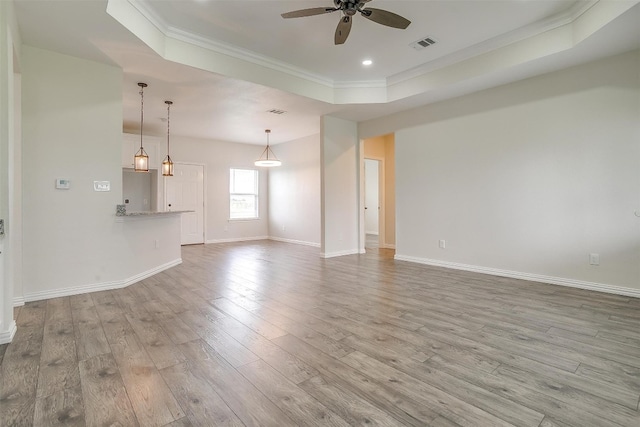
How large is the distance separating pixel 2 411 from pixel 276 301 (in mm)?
2127

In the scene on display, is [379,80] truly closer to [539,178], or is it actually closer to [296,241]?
[539,178]

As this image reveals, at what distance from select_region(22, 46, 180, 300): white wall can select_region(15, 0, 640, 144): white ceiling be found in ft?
1.02

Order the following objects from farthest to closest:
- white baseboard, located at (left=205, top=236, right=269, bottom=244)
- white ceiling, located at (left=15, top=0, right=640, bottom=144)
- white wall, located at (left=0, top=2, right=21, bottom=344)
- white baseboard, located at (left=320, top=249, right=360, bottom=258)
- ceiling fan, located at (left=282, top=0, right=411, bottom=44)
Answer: white baseboard, located at (left=205, top=236, right=269, bottom=244) → white baseboard, located at (left=320, top=249, right=360, bottom=258) → white ceiling, located at (left=15, top=0, right=640, bottom=144) → ceiling fan, located at (left=282, top=0, right=411, bottom=44) → white wall, located at (left=0, top=2, right=21, bottom=344)

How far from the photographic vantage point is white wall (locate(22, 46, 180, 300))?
3.35 metres

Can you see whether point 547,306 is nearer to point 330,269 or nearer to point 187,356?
point 330,269

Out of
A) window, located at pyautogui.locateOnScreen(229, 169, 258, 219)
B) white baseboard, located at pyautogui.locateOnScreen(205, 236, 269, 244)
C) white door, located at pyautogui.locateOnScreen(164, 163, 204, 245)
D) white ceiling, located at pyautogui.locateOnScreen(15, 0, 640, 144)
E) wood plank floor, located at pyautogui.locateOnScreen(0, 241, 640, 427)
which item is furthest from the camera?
window, located at pyautogui.locateOnScreen(229, 169, 258, 219)

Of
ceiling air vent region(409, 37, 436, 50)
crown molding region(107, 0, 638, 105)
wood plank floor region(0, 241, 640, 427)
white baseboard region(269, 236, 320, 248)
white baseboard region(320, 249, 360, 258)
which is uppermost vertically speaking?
ceiling air vent region(409, 37, 436, 50)

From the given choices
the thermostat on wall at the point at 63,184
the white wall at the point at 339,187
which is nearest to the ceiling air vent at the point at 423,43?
the white wall at the point at 339,187

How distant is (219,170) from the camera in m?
8.59

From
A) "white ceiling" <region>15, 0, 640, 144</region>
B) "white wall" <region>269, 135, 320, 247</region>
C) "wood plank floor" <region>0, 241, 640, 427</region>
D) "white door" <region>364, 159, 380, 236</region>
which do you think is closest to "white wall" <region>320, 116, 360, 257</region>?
"white ceiling" <region>15, 0, 640, 144</region>

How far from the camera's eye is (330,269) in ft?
16.6

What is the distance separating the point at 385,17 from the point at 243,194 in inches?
275

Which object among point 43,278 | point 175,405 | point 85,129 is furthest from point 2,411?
point 85,129

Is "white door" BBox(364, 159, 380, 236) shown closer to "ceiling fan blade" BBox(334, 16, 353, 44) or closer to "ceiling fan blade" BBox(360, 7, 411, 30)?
"ceiling fan blade" BBox(334, 16, 353, 44)
